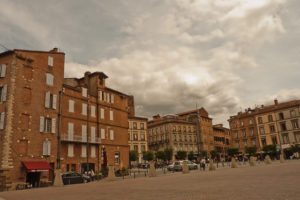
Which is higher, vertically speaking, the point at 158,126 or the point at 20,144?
the point at 158,126

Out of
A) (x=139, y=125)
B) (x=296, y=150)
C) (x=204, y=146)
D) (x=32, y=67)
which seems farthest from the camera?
(x=204, y=146)

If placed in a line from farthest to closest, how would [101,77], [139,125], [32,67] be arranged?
[139,125]
[101,77]
[32,67]

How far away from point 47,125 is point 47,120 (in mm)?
598

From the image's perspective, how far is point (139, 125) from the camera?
214ft

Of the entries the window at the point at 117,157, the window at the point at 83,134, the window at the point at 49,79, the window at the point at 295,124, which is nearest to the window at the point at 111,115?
the window at the point at 117,157

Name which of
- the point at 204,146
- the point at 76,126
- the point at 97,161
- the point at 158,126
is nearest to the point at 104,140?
the point at 97,161

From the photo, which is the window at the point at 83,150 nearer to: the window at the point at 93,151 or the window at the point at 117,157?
the window at the point at 93,151

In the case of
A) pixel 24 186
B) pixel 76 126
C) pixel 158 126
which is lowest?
pixel 24 186

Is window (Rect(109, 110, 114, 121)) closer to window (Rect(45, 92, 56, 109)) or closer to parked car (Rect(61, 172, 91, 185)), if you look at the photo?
window (Rect(45, 92, 56, 109))

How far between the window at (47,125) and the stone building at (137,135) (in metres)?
33.3

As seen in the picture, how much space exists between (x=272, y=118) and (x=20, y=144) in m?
59.9

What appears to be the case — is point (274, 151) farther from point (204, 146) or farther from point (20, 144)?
point (20, 144)

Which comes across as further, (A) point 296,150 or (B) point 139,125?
(B) point 139,125

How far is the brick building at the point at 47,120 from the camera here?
86.1ft
